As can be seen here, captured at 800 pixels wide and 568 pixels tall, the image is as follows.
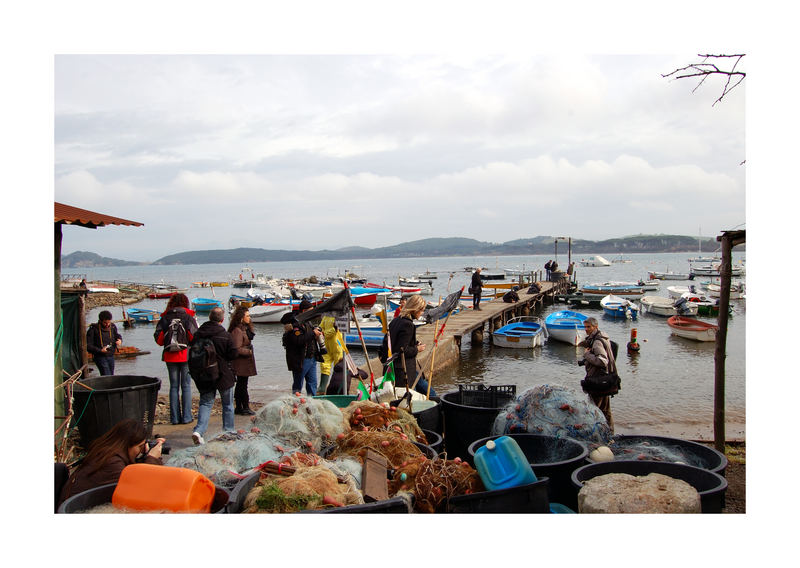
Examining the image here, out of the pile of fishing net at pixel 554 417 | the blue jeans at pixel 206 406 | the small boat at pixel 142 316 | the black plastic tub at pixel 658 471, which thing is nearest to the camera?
the black plastic tub at pixel 658 471

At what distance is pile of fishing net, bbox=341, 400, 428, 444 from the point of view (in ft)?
17.8

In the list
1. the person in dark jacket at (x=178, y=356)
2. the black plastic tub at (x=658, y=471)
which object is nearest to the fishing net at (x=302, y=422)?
the black plastic tub at (x=658, y=471)

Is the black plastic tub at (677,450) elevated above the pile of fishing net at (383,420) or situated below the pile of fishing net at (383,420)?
below

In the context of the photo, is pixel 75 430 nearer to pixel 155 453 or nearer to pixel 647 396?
Result: pixel 155 453

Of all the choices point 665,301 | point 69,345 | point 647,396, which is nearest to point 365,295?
point 665,301

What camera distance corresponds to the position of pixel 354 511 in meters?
3.62

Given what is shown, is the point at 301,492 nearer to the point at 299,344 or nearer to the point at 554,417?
the point at 554,417

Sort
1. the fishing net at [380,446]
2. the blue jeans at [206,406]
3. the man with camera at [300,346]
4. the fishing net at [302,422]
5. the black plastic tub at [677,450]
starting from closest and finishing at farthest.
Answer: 1. the fishing net at [380,446]
2. the black plastic tub at [677,450]
3. the fishing net at [302,422]
4. the blue jeans at [206,406]
5. the man with camera at [300,346]

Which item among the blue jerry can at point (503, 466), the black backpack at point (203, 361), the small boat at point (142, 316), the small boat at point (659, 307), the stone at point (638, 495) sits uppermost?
the black backpack at point (203, 361)

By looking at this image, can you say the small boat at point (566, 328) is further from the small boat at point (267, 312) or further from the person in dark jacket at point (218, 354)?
the person in dark jacket at point (218, 354)

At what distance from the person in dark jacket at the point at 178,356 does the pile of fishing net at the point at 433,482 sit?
166 inches

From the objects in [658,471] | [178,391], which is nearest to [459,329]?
[178,391]

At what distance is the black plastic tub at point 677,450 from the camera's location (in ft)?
16.0

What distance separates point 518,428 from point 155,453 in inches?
126
